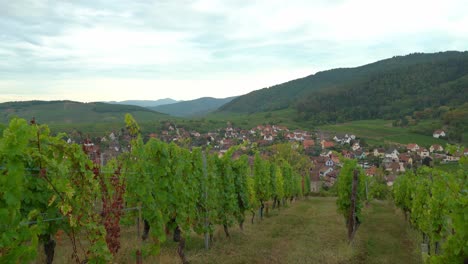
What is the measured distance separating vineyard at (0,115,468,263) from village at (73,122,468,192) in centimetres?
4387

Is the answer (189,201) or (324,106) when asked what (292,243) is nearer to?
(189,201)

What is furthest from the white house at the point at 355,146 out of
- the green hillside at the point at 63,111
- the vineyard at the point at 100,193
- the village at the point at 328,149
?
the vineyard at the point at 100,193

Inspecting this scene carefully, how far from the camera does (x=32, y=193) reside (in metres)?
5.37

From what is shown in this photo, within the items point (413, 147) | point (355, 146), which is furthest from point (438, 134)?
point (355, 146)

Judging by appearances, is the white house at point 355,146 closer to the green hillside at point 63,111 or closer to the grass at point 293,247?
the green hillside at point 63,111

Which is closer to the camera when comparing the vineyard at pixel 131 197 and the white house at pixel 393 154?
the vineyard at pixel 131 197

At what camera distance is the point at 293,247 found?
11.1 m

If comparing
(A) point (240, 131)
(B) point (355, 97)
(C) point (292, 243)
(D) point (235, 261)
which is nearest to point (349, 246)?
(C) point (292, 243)

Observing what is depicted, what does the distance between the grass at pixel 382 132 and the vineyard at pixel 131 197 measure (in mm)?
88660

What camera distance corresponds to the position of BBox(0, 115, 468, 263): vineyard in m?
3.82

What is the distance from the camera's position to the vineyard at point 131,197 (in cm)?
382

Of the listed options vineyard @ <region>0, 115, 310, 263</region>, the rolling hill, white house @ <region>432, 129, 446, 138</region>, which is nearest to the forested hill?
the rolling hill

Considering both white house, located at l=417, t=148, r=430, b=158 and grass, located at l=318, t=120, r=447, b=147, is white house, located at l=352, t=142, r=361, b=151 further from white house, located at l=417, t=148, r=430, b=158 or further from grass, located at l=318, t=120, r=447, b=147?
white house, located at l=417, t=148, r=430, b=158

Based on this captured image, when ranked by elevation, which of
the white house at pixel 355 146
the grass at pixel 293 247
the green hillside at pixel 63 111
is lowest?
the white house at pixel 355 146
